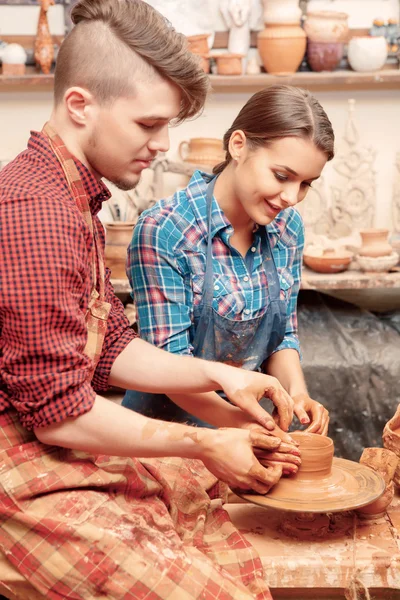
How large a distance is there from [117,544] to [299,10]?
493 cm

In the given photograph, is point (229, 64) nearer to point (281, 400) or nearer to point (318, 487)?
point (281, 400)

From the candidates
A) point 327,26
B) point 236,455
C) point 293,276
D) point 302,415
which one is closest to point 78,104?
point 236,455

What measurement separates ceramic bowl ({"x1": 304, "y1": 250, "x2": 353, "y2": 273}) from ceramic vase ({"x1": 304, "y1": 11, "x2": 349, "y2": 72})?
5.28 feet

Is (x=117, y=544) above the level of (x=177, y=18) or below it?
below

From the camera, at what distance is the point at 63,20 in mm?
6109

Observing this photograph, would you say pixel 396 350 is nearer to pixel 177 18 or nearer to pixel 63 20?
pixel 177 18

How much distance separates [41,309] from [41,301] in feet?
0.06

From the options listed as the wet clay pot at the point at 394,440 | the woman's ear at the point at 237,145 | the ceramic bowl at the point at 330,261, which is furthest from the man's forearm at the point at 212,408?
the ceramic bowl at the point at 330,261

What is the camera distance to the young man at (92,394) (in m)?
1.92

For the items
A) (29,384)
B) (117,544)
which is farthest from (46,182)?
(117,544)

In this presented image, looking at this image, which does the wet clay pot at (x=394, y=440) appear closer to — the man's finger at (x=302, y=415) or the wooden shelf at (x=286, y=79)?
the man's finger at (x=302, y=415)

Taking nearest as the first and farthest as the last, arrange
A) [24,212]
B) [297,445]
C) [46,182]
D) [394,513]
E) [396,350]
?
[24,212]
[46,182]
[297,445]
[394,513]
[396,350]

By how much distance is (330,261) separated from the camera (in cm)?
536

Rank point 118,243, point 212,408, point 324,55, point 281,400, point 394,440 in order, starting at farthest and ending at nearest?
point 324,55 < point 118,243 < point 212,408 < point 394,440 < point 281,400
